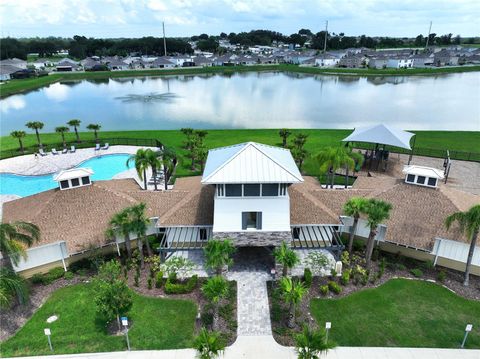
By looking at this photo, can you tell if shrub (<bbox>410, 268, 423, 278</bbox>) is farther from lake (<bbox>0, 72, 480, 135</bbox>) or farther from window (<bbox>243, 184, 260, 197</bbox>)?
lake (<bbox>0, 72, 480, 135</bbox>)

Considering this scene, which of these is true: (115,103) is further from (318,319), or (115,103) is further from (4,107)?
(318,319)

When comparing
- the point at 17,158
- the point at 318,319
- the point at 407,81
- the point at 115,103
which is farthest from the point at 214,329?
the point at 407,81

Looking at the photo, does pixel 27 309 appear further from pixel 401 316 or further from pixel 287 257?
pixel 401 316

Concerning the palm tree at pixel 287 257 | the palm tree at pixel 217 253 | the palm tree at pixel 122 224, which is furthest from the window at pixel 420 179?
the palm tree at pixel 122 224

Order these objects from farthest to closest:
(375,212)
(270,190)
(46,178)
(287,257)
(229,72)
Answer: (229,72) → (46,178) → (270,190) → (375,212) → (287,257)

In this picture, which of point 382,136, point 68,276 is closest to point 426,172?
point 382,136
